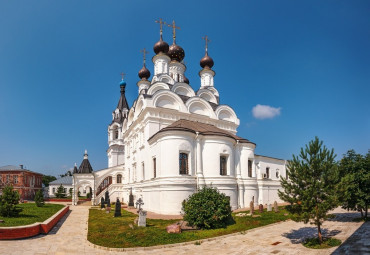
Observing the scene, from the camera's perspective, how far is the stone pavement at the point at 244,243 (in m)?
9.47

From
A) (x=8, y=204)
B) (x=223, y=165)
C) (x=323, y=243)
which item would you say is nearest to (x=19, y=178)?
(x=8, y=204)

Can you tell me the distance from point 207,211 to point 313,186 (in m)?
5.10

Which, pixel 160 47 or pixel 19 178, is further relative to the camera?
pixel 19 178

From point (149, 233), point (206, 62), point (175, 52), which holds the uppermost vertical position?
point (175, 52)

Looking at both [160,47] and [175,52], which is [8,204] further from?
[175,52]

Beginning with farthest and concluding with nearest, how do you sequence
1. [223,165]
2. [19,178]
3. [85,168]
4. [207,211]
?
[19,178], [85,168], [223,165], [207,211]

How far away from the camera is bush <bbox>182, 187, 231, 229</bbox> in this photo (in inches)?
506

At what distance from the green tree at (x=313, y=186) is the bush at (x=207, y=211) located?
3841 millimetres

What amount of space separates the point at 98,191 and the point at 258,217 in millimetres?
23176

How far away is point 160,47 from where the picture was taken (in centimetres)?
3061

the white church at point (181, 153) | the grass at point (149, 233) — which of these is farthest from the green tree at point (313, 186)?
the white church at point (181, 153)

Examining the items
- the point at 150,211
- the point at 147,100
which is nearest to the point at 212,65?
the point at 147,100

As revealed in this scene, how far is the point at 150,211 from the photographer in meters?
19.7

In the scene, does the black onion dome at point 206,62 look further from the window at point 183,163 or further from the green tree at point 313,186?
the green tree at point 313,186
